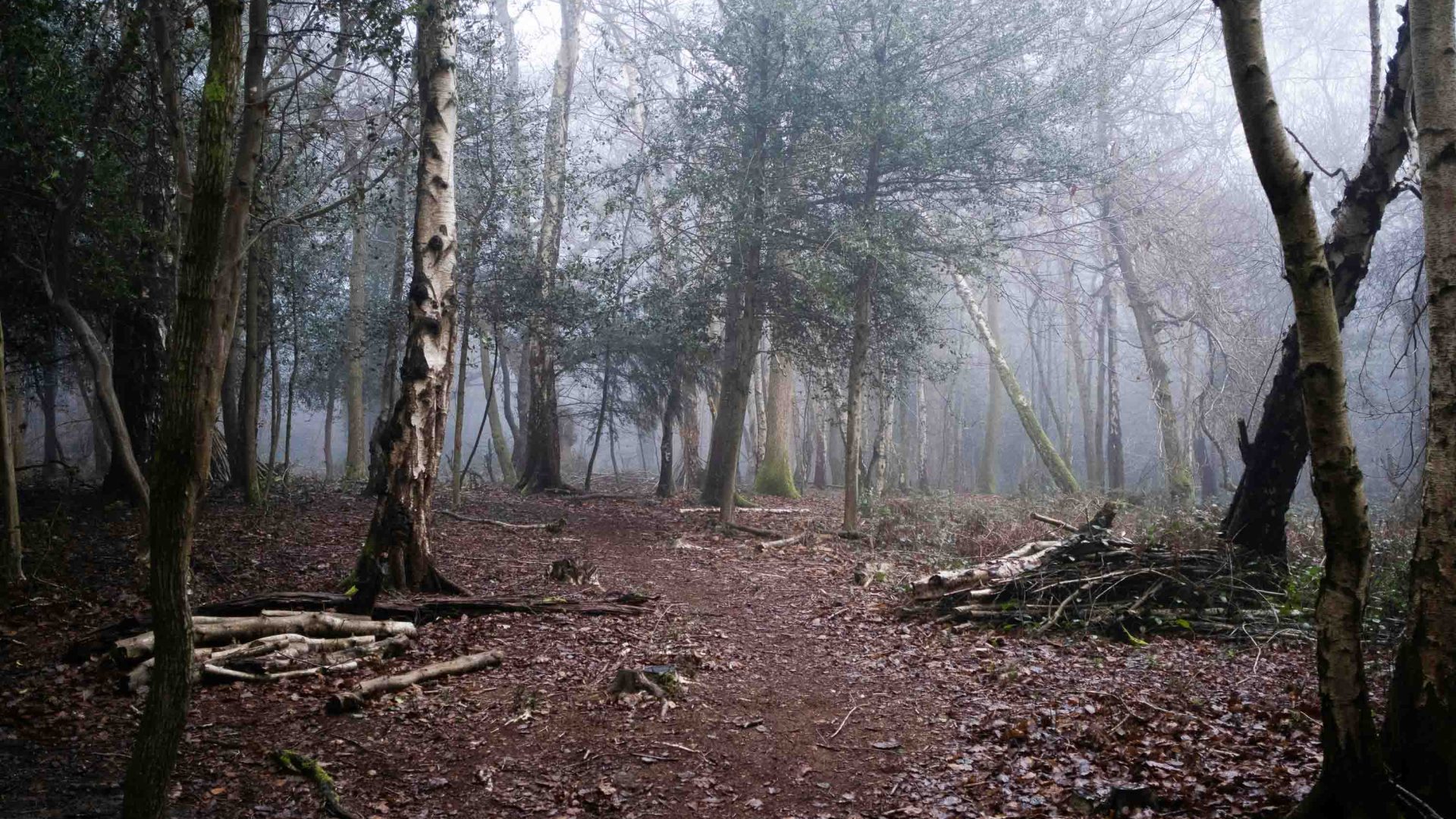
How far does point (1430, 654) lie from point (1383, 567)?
4523 mm

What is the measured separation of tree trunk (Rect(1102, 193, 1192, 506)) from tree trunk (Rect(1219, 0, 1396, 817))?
622 inches

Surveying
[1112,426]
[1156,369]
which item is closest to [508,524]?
[1156,369]

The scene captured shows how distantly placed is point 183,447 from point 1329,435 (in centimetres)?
404

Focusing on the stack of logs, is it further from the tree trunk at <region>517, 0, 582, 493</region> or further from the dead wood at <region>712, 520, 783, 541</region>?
the tree trunk at <region>517, 0, 582, 493</region>

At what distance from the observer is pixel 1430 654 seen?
10.3ft

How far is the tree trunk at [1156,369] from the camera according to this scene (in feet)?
62.0

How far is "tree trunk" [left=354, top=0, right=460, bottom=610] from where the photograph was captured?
731 centimetres

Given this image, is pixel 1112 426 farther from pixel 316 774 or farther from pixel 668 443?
pixel 316 774

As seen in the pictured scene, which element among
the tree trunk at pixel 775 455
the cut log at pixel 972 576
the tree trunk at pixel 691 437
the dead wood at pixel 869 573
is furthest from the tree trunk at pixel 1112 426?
the cut log at pixel 972 576

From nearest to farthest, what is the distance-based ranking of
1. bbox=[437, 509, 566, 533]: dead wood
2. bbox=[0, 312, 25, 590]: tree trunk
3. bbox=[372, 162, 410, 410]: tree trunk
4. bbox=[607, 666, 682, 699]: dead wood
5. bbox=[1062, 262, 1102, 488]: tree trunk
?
1. bbox=[607, 666, 682, 699]: dead wood
2. bbox=[0, 312, 25, 590]: tree trunk
3. bbox=[437, 509, 566, 533]: dead wood
4. bbox=[372, 162, 410, 410]: tree trunk
5. bbox=[1062, 262, 1102, 488]: tree trunk

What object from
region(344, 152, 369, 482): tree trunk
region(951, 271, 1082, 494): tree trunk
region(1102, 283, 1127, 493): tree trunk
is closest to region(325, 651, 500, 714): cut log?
region(344, 152, 369, 482): tree trunk

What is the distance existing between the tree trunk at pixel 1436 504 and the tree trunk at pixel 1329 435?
0.20 meters

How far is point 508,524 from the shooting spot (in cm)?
1295

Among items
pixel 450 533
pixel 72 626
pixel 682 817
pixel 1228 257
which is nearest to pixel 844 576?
pixel 450 533
